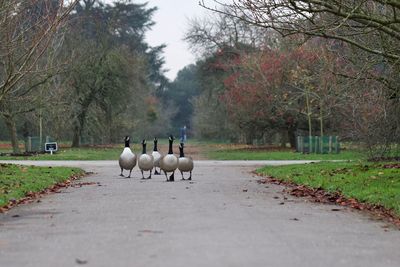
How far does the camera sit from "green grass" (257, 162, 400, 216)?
1286cm

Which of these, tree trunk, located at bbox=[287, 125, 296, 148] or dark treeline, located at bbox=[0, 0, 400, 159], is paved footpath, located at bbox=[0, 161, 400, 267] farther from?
tree trunk, located at bbox=[287, 125, 296, 148]

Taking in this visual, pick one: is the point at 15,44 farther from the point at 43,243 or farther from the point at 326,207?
the point at 43,243

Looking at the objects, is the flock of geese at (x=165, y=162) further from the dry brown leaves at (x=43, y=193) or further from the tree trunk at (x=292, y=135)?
the tree trunk at (x=292, y=135)

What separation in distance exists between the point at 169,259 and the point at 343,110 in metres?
31.3

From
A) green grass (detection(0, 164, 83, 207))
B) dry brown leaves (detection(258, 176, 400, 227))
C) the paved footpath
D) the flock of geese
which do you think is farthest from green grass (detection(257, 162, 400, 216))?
green grass (detection(0, 164, 83, 207))

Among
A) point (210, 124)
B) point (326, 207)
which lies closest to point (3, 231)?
point (326, 207)

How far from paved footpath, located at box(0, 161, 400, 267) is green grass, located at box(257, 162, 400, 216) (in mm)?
1027

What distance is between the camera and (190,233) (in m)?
8.79

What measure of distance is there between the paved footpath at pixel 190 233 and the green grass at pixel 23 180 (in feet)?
2.77

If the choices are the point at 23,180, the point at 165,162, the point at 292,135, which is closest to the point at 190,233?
the point at 23,180

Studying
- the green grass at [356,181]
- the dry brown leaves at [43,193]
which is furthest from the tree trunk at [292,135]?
the dry brown leaves at [43,193]

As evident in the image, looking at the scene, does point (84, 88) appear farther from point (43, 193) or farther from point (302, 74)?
point (43, 193)

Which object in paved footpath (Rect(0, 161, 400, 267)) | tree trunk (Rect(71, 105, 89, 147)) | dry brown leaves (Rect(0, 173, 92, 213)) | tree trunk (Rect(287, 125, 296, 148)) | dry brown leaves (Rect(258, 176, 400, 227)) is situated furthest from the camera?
tree trunk (Rect(71, 105, 89, 147))

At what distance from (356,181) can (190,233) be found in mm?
8240
